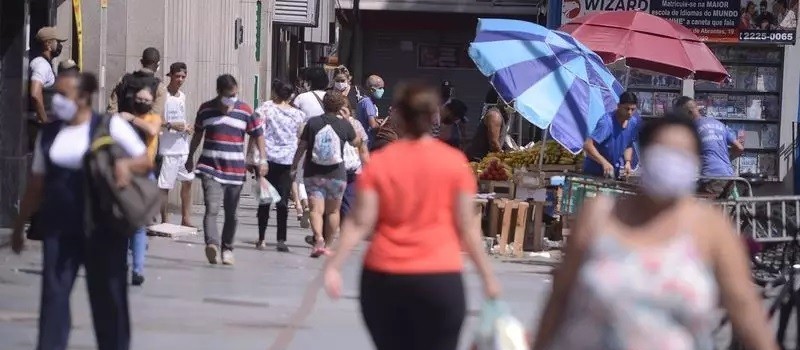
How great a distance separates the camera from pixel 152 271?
13.1 m

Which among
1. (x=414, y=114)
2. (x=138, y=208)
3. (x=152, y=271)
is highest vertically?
(x=414, y=114)

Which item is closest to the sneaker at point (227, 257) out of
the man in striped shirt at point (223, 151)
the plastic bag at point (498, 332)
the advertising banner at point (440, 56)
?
the man in striped shirt at point (223, 151)

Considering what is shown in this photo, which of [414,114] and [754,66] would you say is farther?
[754,66]

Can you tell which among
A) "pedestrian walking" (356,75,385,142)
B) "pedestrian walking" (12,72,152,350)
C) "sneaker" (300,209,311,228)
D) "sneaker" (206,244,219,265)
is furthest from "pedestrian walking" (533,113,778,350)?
"pedestrian walking" (356,75,385,142)

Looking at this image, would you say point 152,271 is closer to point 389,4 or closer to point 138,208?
point 138,208

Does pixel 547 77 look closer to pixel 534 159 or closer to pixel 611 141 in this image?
pixel 611 141

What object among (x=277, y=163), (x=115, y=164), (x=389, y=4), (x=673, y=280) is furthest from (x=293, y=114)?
(x=389, y=4)

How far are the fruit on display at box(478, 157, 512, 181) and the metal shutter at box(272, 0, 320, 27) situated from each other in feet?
35.2

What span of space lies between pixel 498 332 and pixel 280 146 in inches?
369

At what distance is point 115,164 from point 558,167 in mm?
9594

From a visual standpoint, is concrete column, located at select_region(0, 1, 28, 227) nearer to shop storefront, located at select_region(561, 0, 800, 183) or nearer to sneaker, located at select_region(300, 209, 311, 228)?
sneaker, located at select_region(300, 209, 311, 228)

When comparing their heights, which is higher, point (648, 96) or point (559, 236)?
point (648, 96)

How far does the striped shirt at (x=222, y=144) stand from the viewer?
13195mm

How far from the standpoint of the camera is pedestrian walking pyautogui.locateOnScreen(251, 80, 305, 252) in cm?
1512
